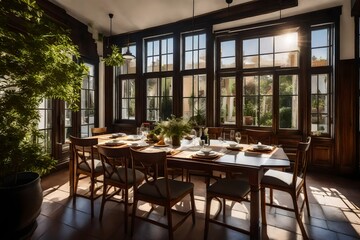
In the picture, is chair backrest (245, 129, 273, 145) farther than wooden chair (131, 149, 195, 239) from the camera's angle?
Yes

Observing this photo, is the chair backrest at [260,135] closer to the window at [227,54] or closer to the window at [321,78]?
the window at [321,78]

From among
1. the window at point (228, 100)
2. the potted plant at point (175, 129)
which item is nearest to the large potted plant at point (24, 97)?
the potted plant at point (175, 129)

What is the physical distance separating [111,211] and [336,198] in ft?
9.84

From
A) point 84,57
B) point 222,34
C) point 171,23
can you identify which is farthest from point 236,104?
point 84,57

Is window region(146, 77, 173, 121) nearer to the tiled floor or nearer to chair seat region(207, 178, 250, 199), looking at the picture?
the tiled floor

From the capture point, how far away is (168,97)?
16.8 ft

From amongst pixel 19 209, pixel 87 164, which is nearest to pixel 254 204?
pixel 19 209

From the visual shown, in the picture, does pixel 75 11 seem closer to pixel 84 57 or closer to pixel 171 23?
pixel 84 57

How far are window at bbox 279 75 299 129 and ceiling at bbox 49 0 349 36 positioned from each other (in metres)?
1.27

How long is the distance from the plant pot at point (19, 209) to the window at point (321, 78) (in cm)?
441

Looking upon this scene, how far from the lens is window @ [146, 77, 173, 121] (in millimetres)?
5113

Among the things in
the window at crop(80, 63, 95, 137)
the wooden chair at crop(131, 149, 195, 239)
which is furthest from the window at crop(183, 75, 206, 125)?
the wooden chair at crop(131, 149, 195, 239)

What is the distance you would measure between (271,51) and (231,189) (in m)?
Answer: 3.36

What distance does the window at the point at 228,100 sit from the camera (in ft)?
15.1
